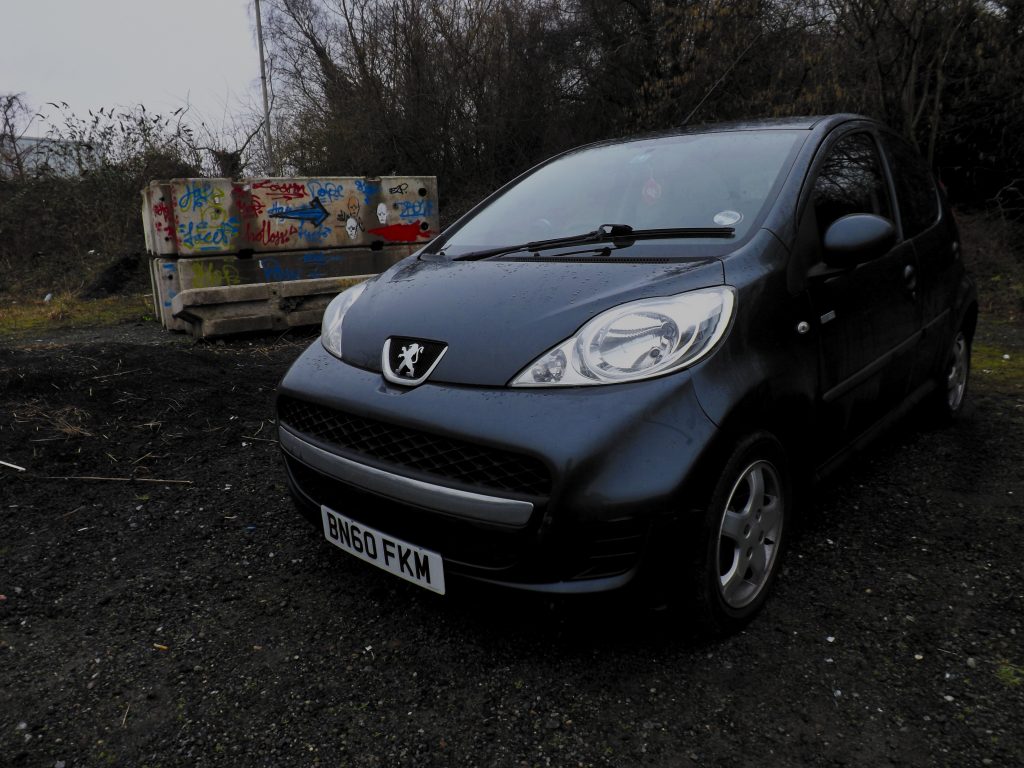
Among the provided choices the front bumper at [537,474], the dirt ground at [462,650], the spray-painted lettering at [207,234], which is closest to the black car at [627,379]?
the front bumper at [537,474]

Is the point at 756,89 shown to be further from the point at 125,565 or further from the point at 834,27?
the point at 125,565

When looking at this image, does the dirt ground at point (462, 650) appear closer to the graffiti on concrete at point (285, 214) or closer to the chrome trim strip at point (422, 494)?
the chrome trim strip at point (422, 494)

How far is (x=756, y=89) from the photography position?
11.2 meters

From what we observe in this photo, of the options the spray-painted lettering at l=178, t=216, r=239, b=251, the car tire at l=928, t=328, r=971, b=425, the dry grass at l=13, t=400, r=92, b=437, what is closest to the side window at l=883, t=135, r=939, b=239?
the car tire at l=928, t=328, r=971, b=425

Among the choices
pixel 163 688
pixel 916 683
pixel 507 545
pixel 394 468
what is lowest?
pixel 916 683

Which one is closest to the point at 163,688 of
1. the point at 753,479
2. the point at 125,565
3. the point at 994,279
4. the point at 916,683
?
the point at 125,565

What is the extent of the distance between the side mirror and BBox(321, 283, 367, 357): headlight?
63.7 inches

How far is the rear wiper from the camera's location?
7.75ft

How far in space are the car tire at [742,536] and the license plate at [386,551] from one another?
26.7 inches

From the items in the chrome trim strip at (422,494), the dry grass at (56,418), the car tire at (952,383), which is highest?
the chrome trim strip at (422,494)

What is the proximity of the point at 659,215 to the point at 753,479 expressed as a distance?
1006 mm

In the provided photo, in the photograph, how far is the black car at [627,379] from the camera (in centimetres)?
178

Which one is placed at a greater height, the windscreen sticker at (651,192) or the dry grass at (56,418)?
the windscreen sticker at (651,192)

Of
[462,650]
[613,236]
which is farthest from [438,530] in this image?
[613,236]
